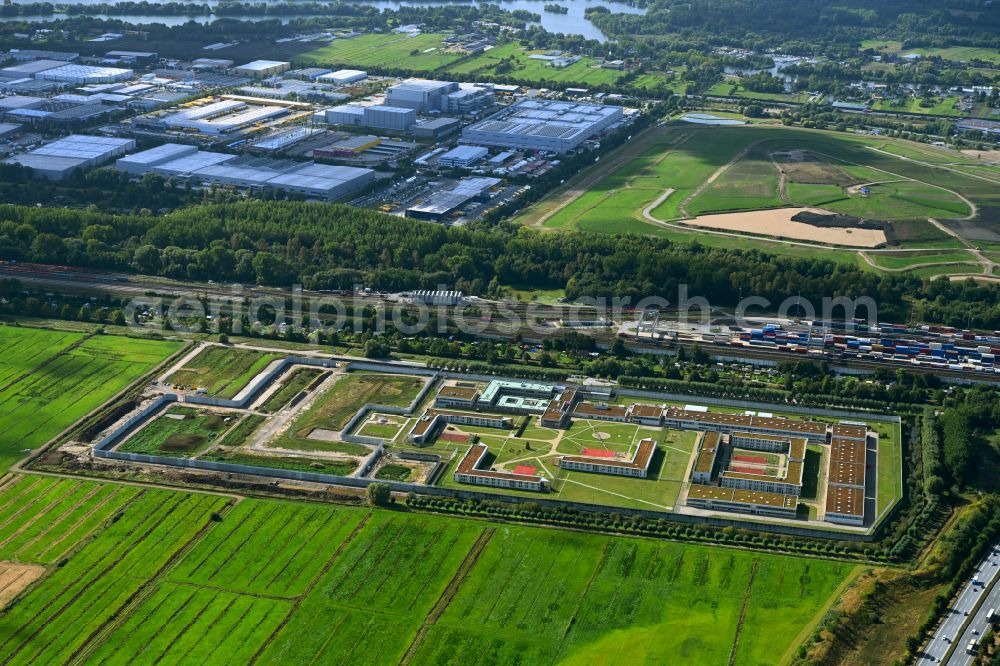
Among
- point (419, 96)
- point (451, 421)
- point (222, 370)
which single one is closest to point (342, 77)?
point (419, 96)

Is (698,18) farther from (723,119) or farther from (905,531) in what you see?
(905,531)

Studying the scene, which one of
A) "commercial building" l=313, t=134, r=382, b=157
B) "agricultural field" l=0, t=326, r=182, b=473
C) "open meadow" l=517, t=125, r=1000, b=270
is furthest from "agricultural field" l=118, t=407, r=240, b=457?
"commercial building" l=313, t=134, r=382, b=157

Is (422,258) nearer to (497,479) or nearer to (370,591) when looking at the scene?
(497,479)

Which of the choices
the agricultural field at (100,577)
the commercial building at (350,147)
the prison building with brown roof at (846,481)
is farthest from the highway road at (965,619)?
the commercial building at (350,147)

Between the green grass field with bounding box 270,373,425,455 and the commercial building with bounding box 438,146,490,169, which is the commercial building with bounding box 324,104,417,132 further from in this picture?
the green grass field with bounding box 270,373,425,455

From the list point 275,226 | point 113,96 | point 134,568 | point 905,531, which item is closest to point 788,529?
point 905,531

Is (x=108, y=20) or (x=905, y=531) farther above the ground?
(x=108, y=20)

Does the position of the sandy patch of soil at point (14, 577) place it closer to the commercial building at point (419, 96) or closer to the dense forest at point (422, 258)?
the dense forest at point (422, 258)
